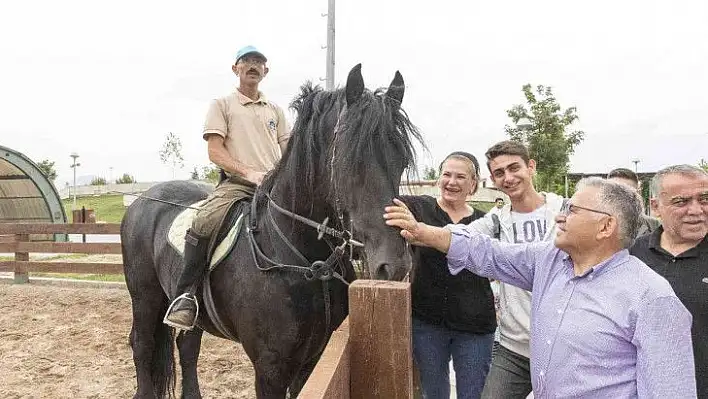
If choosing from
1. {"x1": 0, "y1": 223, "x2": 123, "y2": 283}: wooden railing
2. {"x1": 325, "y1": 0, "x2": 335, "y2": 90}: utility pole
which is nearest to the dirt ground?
{"x1": 0, "y1": 223, "x2": 123, "y2": 283}: wooden railing

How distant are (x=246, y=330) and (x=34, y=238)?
19.4 meters

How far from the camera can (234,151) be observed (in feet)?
11.0

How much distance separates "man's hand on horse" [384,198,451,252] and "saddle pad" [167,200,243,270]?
129cm

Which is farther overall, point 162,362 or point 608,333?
point 162,362

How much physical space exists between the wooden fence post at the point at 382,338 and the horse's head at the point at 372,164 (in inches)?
19.0

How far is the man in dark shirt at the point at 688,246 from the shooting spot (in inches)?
81.1

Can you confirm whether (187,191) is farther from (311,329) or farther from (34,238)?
(34,238)

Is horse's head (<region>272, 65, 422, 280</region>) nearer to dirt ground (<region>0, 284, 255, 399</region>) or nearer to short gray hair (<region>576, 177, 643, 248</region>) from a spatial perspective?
short gray hair (<region>576, 177, 643, 248</region>)

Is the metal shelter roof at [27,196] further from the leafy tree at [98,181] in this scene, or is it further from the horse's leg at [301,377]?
the leafy tree at [98,181]

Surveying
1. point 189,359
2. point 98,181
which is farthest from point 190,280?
point 98,181

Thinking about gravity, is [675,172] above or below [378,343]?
above

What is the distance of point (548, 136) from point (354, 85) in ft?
63.2

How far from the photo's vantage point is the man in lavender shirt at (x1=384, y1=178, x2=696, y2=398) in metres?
1.39

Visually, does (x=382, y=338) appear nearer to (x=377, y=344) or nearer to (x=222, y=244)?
(x=377, y=344)
